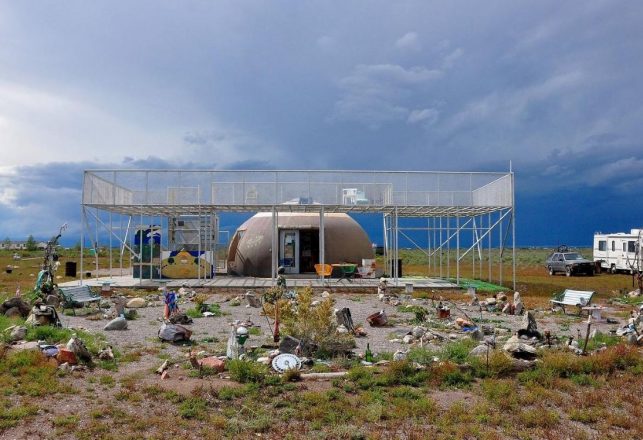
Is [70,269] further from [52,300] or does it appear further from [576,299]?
[576,299]

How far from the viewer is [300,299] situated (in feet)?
32.7

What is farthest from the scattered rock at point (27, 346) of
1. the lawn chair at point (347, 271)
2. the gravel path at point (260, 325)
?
the lawn chair at point (347, 271)

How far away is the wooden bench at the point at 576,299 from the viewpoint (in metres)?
15.6

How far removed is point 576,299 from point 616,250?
23.2m

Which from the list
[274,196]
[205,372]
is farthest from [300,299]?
[274,196]

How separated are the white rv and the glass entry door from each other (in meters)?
20.5

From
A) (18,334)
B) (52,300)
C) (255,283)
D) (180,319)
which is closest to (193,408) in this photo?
(18,334)

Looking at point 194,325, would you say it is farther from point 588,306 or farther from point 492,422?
point 588,306

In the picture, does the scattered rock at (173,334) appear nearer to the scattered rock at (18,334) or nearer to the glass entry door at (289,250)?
the scattered rock at (18,334)

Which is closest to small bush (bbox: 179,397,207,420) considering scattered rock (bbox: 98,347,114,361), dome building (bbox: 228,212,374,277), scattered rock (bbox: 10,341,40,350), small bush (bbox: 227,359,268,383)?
small bush (bbox: 227,359,268,383)

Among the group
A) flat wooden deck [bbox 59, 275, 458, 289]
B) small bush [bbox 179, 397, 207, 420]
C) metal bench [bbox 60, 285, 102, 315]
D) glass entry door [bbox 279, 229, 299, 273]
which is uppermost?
glass entry door [bbox 279, 229, 299, 273]

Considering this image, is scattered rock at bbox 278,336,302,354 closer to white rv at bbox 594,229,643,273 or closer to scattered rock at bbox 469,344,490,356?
scattered rock at bbox 469,344,490,356

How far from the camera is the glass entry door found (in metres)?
28.1

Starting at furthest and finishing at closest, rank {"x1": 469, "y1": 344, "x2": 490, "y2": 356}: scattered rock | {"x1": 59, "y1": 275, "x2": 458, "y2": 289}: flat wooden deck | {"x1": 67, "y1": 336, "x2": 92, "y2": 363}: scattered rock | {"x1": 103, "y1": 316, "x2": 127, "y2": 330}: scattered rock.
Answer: {"x1": 59, "y1": 275, "x2": 458, "y2": 289}: flat wooden deck
{"x1": 103, "y1": 316, "x2": 127, "y2": 330}: scattered rock
{"x1": 469, "y1": 344, "x2": 490, "y2": 356}: scattered rock
{"x1": 67, "y1": 336, "x2": 92, "y2": 363}: scattered rock
